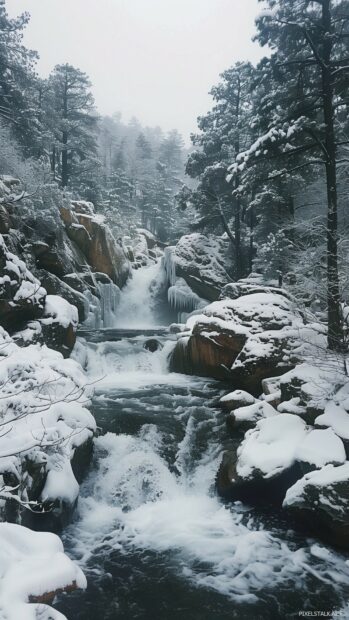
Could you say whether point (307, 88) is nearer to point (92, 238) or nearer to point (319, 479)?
point (319, 479)

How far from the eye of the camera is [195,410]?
10406 millimetres

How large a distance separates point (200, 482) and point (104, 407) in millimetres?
4152

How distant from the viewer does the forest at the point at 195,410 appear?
16.3 ft

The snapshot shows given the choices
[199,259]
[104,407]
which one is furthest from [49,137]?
[104,407]

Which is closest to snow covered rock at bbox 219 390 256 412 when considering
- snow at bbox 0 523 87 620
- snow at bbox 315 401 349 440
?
snow at bbox 315 401 349 440

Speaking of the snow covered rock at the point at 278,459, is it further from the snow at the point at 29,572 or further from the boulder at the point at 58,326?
the boulder at the point at 58,326

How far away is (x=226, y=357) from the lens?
12.3 m

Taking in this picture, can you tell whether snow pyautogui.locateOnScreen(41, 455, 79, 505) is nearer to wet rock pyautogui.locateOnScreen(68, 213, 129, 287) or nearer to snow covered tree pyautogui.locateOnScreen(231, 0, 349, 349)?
snow covered tree pyautogui.locateOnScreen(231, 0, 349, 349)

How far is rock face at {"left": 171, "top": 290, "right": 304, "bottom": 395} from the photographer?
10.9 m

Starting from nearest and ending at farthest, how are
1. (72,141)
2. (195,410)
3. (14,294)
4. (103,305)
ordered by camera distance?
(195,410), (14,294), (103,305), (72,141)

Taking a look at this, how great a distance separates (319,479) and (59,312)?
956 cm

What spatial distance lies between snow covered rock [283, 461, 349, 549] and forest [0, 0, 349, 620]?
0.03 m

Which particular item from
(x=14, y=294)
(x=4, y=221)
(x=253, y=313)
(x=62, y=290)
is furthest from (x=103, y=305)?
(x=253, y=313)

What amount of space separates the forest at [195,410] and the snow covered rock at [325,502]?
28mm
